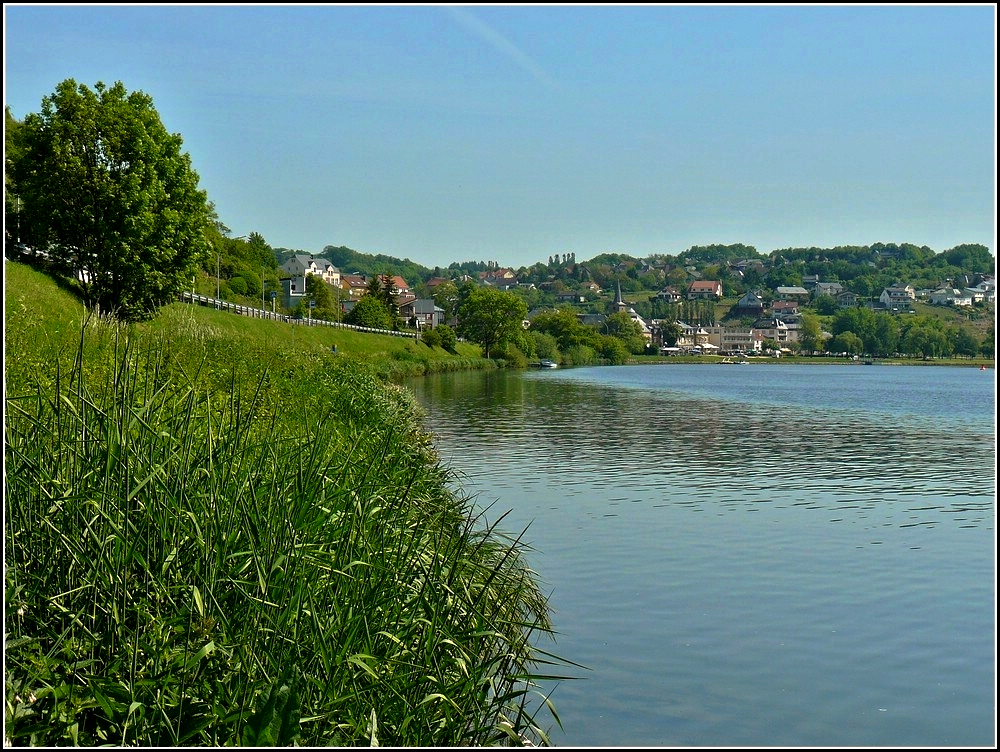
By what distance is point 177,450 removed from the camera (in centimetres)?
679

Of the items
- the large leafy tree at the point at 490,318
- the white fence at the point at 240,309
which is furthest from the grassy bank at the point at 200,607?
the large leafy tree at the point at 490,318

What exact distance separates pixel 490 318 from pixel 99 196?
8448 cm

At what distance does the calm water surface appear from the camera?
9555mm

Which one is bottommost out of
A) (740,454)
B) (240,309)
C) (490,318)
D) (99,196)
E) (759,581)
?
(759,581)

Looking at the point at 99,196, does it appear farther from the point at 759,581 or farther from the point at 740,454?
the point at 759,581

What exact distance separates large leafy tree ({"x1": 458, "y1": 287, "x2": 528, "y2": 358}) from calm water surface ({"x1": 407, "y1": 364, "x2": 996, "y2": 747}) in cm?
9173

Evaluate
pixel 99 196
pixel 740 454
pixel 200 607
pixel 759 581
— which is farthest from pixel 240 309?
pixel 200 607

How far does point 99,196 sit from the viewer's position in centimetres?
4091

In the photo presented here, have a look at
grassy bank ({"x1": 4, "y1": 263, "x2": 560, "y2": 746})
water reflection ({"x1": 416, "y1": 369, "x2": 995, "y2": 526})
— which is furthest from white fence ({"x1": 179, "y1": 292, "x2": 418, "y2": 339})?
grassy bank ({"x1": 4, "y1": 263, "x2": 560, "y2": 746})

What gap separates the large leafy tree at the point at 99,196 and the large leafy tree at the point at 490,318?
81452 millimetres

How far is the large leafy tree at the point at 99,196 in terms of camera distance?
40.7 m

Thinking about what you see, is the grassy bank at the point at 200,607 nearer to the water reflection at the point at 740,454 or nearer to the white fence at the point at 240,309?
the water reflection at the point at 740,454

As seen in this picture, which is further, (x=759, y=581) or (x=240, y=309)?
(x=240, y=309)

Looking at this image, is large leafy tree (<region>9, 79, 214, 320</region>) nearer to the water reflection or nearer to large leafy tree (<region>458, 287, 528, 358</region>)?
the water reflection
